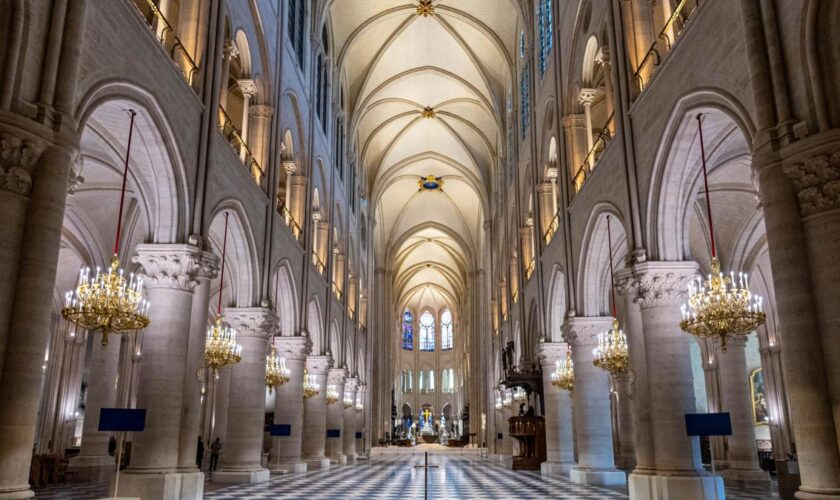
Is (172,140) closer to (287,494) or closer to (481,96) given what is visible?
(287,494)

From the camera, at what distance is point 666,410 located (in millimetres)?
11156

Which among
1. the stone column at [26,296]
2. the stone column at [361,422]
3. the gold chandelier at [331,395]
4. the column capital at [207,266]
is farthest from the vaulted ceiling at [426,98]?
the stone column at [26,296]

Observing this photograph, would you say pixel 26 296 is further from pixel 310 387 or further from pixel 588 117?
pixel 310 387

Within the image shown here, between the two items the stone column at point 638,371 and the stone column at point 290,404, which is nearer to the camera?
the stone column at point 638,371

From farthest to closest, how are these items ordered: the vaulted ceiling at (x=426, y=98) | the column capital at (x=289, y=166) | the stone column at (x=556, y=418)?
the vaulted ceiling at (x=426, y=98), the column capital at (x=289, y=166), the stone column at (x=556, y=418)

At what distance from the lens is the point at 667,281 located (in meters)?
11.5

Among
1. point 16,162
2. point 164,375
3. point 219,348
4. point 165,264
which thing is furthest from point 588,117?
point 16,162

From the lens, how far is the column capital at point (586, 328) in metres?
16.9

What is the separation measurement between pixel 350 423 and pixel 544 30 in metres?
21.0

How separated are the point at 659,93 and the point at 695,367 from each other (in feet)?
69.7

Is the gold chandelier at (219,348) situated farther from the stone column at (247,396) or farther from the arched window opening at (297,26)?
the arched window opening at (297,26)

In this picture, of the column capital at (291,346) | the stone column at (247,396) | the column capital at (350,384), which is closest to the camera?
the stone column at (247,396)

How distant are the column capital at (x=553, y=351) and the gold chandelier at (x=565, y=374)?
932 millimetres

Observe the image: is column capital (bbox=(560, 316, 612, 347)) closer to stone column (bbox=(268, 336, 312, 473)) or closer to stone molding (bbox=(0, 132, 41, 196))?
stone column (bbox=(268, 336, 312, 473))
